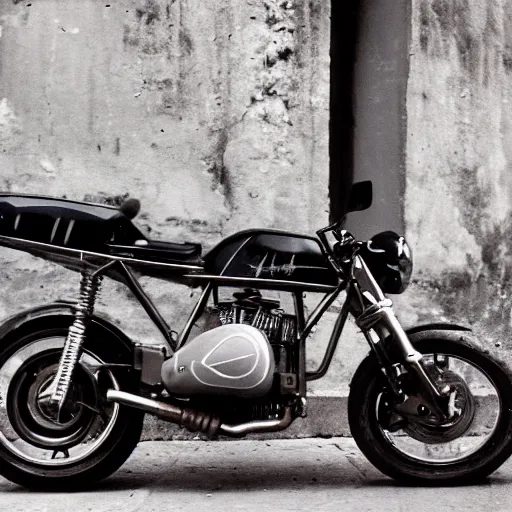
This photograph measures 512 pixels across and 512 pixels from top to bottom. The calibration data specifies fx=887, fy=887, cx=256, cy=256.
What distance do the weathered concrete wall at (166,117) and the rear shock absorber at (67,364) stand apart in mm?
1200

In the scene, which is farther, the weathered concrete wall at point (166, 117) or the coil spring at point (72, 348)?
the weathered concrete wall at point (166, 117)

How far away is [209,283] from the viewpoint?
3838 mm

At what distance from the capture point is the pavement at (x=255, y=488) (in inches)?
141

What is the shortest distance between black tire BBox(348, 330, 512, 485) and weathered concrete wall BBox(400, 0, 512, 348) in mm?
1284

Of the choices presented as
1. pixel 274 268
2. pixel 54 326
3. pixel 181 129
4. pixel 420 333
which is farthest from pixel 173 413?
pixel 181 129

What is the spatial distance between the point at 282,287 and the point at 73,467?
1.17 m

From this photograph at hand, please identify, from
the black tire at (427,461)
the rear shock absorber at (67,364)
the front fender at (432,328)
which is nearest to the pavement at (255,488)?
the black tire at (427,461)

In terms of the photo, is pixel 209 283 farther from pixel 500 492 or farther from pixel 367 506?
pixel 500 492

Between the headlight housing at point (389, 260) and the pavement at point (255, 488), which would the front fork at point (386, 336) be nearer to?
the headlight housing at point (389, 260)

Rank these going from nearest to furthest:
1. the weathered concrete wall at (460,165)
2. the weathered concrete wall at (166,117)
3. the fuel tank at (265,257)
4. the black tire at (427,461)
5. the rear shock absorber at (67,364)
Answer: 1. the rear shock absorber at (67,364)
2. the fuel tank at (265,257)
3. the black tire at (427,461)
4. the weathered concrete wall at (166,117)
5. the weathered concrete wall at (460,165)

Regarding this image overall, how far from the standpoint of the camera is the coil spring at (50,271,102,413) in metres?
3.68

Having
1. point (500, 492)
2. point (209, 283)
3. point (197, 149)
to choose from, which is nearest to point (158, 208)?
point (197, 149)

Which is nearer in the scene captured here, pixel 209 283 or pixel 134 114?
pixel 209 283

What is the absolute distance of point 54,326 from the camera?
3789mm
